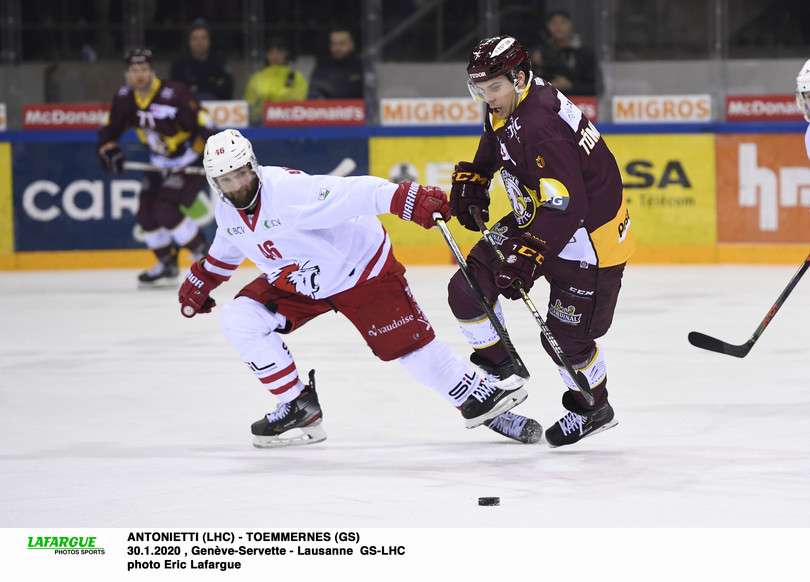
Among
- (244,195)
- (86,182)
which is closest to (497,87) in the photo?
(244,195)

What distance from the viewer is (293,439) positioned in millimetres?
4152

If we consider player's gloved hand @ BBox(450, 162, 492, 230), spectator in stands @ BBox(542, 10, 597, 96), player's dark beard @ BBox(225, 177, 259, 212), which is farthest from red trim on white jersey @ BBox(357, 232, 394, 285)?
spectator in stands @ BBox(542, 10, 597, 96)

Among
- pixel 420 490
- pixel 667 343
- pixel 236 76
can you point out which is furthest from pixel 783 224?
pixel 420 490

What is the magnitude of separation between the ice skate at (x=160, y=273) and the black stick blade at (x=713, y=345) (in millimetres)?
4646

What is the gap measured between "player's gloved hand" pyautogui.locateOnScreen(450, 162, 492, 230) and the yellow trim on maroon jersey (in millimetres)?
395

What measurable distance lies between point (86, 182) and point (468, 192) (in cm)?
584

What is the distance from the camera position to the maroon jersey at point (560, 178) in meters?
Result: 3.67

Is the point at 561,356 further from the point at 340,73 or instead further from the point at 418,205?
the point at 340,73

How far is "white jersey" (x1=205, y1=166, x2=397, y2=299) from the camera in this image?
3.89 meters

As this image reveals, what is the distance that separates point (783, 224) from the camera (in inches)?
354

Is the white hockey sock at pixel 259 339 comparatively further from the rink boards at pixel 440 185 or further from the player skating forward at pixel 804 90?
the rink boards at pixel 440 185

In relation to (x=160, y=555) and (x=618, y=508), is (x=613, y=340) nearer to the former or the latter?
(x=618, y=508)

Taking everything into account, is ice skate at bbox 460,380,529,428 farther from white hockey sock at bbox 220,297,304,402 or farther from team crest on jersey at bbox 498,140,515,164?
team crest on jersey at bbox 498,140,515,164

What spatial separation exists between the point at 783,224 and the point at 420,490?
20.1ft
